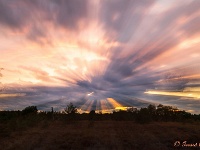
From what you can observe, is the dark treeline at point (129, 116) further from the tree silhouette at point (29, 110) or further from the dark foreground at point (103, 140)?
the dark foreground at point (103, 140)

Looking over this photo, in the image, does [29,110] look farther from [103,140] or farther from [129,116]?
[103,140]

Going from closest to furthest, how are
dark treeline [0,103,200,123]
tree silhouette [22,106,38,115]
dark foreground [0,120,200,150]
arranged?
1. dark foreground [0,120,200,150]
2. dark treeline [0,103,200,123]
3. tree silhouette [22,106,38,115]

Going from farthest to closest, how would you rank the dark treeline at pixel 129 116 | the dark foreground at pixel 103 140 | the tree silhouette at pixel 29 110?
the tree silhouette at pixel 29 110 < the dark treeline at pixel 129 116 < the dark foreground at pixel 103 140

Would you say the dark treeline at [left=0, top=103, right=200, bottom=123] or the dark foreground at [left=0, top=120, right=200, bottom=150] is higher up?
the dark treeline at [left=0, top=103, right=200, bottom=123]

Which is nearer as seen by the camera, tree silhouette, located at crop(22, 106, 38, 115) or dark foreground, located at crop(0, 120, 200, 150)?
dark foreground, located at crop(0, 120, 200, 150)

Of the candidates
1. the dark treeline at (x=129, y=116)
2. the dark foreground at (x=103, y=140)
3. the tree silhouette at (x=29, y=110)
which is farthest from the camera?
the tree silhouette at (x=29, y=110)

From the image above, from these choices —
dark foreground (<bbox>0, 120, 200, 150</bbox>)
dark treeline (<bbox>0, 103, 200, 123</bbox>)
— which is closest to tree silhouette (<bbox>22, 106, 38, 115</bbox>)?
dark treeline (<bbox>0, 103, 200, 123</bbox>)

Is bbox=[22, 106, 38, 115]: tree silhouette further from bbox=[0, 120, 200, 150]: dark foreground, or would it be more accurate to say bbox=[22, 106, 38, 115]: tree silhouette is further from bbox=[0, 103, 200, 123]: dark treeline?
bbox=[0, 120, 200, 150]: dark foreground

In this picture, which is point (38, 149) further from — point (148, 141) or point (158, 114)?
point (158, 114)

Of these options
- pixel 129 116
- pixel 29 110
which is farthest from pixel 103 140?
pixel 29 110

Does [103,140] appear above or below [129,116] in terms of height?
below

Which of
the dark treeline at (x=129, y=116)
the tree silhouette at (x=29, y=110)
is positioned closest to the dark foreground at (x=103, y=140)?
the dark treeline at (x=129, y=116)

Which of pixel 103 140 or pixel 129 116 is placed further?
pixel 129 116

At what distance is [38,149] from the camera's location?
72.7 feet
